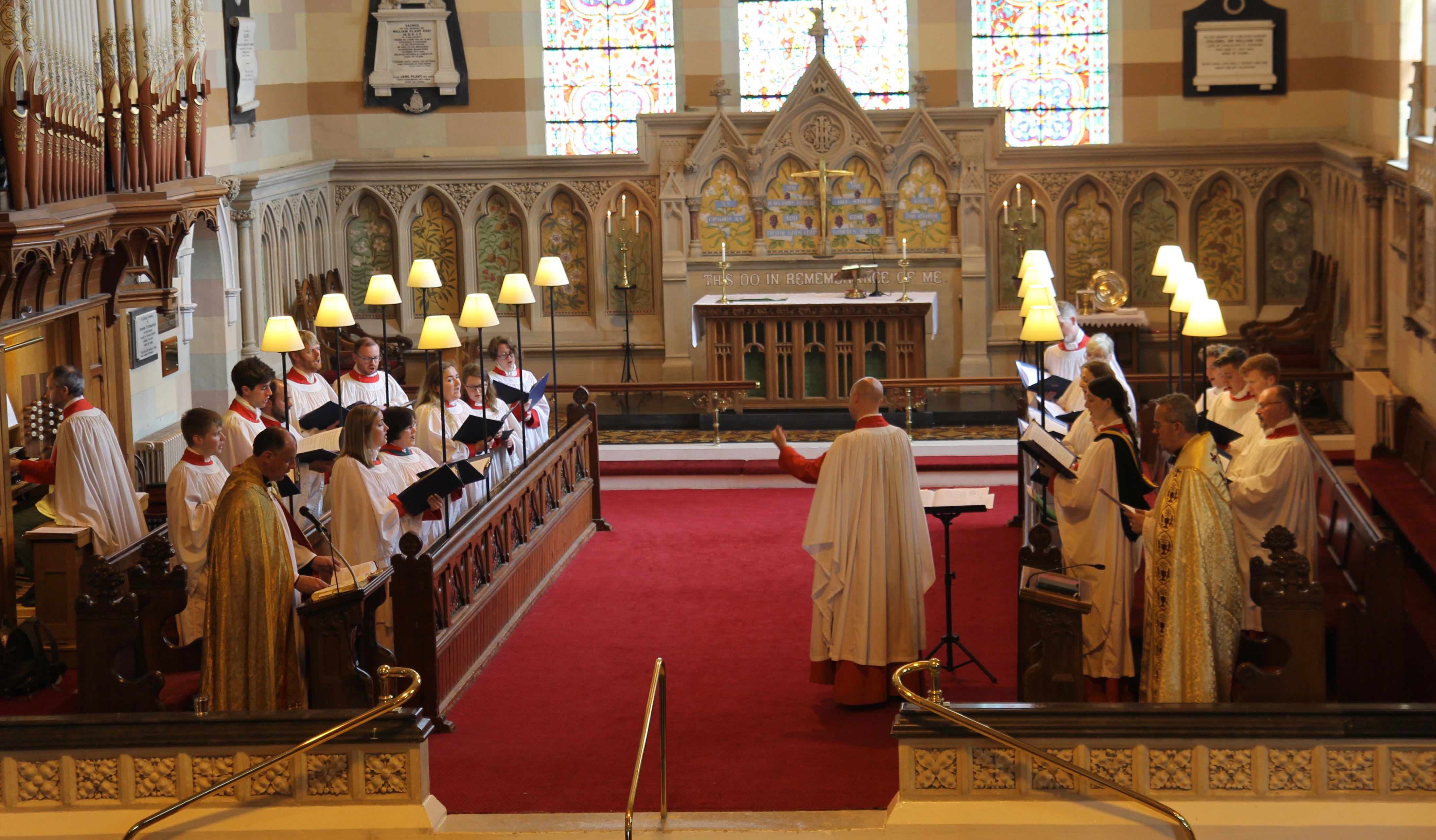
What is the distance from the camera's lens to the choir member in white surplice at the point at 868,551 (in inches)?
312

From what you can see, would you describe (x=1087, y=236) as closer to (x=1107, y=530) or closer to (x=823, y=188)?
(x=823, y=188)

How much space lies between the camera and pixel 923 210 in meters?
16.5

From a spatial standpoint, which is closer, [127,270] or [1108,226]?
[127,270]

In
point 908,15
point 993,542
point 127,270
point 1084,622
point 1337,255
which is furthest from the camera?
point 908,15

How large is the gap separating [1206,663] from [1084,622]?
1290 millimetres

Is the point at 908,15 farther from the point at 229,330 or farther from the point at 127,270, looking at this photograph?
the point at 127,270

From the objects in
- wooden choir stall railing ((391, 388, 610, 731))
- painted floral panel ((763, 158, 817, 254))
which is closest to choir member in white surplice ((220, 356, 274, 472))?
wooden choir stall railing ((391, 388, 610, 731))

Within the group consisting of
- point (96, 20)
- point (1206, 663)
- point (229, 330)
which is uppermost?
point (96, 20)

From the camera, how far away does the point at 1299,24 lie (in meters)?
16.3

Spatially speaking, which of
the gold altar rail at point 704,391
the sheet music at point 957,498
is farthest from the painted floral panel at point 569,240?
the sheet music at point 957,498

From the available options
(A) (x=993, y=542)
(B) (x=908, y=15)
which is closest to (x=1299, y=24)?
(B) (x=908, y=15)

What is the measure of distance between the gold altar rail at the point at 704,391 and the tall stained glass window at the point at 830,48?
3373 millimetres

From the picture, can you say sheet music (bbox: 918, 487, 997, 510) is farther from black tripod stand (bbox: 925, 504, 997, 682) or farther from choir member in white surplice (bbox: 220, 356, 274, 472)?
choir member in white surplice (bbox: 220, 356, 274, 472)

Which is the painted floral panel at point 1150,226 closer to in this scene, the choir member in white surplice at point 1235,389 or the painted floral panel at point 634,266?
the painted floral panel at point 634,266
